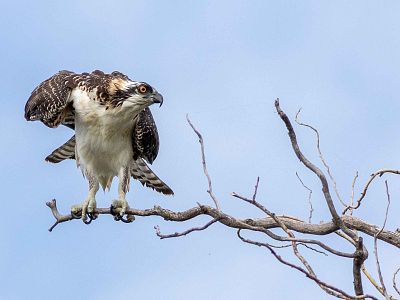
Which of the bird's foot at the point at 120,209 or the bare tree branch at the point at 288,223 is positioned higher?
the bird's foot at the point at 120,209

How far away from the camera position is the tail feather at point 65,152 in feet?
33.8

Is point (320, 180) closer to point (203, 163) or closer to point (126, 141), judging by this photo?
point (203, 163)

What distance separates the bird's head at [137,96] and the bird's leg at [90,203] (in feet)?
3.26

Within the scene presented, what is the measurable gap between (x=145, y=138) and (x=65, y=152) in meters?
1.35

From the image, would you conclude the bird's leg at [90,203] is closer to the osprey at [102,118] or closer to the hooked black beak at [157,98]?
the osprey at [102,118]

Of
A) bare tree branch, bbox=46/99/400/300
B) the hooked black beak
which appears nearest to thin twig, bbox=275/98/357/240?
bare tree branch, bbox=46/99/400/300

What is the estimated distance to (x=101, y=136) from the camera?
9312 millimetres

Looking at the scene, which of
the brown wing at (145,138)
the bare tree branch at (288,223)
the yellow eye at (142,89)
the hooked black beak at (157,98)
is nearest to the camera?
the bare tree branch at (288,223)

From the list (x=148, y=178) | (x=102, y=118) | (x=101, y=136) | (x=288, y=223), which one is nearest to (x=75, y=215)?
(x=101, y=136)

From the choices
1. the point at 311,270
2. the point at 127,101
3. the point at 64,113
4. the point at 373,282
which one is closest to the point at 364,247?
the point at 311,270

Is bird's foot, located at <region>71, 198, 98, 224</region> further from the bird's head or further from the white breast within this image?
the bird's head

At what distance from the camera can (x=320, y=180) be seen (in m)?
4.82

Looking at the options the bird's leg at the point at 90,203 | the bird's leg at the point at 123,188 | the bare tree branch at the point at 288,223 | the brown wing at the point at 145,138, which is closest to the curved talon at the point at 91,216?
the bird's leg at the point at 90,203

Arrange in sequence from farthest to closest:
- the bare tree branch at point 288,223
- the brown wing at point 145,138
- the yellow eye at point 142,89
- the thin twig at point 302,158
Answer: the brown wing at point 145,138
the yellow eye at point 142,89
the bare tree branch at point 288,223
the thin twig at point 302,158
